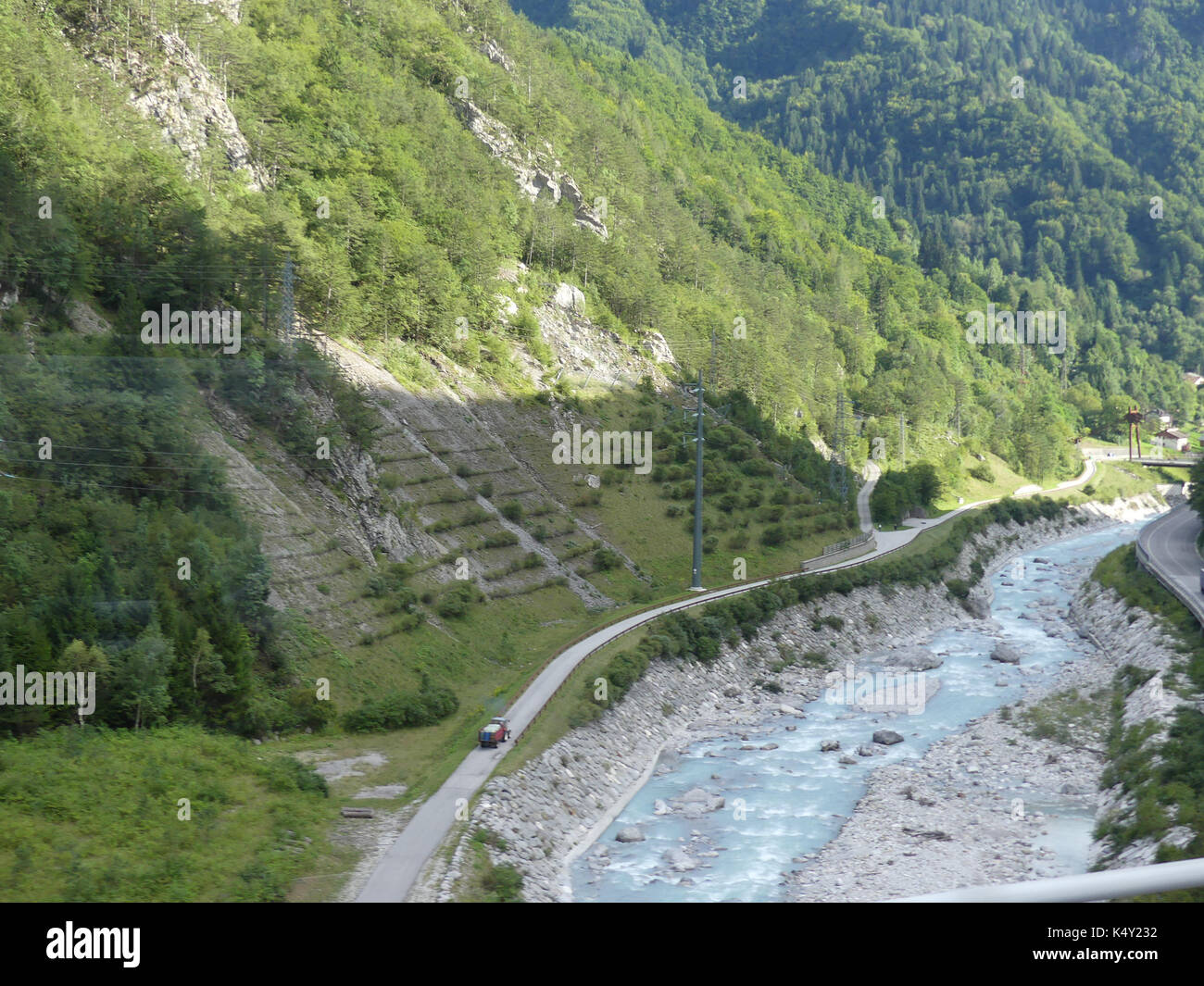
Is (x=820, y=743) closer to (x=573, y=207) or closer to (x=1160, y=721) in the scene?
(x=1160, y=721)

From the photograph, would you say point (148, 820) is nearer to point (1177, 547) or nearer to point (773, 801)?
point (773, 801)

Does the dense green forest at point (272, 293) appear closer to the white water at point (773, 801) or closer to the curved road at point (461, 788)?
the curved road at point (461, 788)

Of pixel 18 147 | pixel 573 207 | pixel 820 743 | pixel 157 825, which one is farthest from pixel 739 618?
pixel 573 207

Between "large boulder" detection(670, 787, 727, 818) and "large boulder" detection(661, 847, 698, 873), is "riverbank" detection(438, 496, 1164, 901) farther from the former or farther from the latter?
"large boulder" detection(670, 787, 727, 818)
